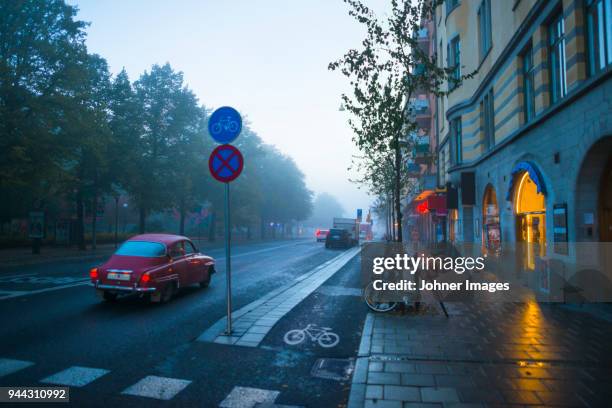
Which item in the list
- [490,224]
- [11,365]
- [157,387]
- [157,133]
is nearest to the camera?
[157,387]

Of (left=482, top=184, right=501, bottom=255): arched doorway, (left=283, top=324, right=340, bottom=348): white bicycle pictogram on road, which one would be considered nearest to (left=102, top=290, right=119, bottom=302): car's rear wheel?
(left=283, top=324, right=340, bottom=348): white bicycle pictogram on road

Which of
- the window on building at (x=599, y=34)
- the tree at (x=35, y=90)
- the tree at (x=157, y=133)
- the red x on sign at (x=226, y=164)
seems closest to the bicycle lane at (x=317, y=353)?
the red x on sign at (x=226, y=164)

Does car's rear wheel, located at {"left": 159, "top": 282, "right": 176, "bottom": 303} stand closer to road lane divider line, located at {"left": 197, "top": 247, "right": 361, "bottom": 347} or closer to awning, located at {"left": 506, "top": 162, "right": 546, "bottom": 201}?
road lane divider line, located at {"left": 197, "top": 247, "right": 361, "bottom": 347}

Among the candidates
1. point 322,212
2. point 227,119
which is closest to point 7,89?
point 227,119

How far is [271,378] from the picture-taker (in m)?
4.98

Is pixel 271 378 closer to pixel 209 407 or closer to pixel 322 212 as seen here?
pixel 209 407

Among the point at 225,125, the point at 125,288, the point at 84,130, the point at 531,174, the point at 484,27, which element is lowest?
the point at 125,288

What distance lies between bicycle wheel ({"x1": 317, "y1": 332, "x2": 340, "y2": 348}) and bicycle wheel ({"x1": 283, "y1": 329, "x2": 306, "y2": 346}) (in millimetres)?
297

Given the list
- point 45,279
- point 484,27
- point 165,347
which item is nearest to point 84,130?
point 45,279

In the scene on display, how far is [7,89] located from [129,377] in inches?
737

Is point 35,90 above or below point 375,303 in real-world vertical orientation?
above

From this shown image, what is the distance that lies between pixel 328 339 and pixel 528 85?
11.3m

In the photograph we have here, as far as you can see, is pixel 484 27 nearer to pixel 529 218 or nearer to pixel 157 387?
pixel 529 218

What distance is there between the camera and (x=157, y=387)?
463 cm
